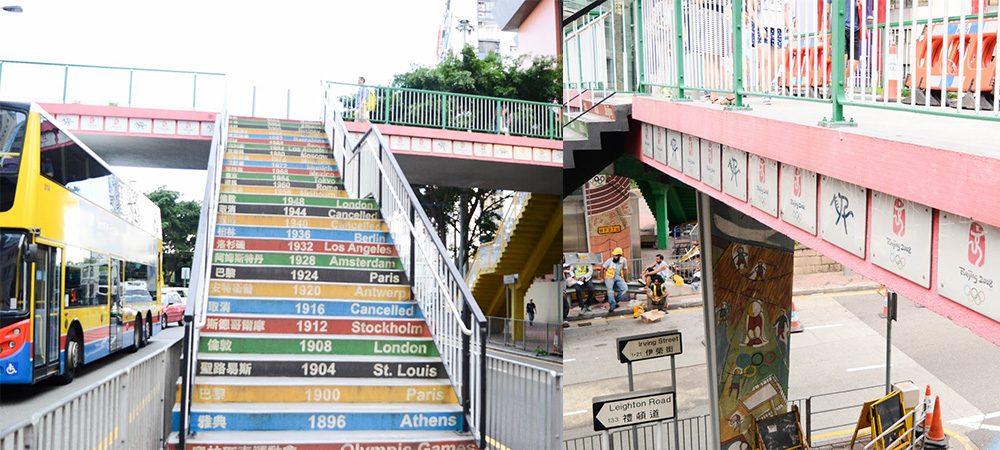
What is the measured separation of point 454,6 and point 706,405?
22.4 ft

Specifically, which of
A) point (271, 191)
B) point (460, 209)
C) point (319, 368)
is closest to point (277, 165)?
point (271, 191)

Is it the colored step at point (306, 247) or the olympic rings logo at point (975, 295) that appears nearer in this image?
the olympic rings logo at point (975, 295)

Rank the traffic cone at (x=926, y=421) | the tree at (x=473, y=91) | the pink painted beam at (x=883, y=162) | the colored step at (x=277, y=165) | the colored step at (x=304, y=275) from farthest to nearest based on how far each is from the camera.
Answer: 1. the tree at (x=473, y=91)
2. the colored step at (x=277, y=165)
3. the traffic cone at (x=926, y=421)
4. the colored step at (x=304, y=275)
5. the pink painted beam at (x=883, y=162)

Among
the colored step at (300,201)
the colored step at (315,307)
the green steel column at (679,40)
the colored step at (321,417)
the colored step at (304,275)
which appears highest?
the green steel column at (679,40)

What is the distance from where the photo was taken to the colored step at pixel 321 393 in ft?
12.9

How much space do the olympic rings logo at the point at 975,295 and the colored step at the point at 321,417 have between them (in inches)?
103

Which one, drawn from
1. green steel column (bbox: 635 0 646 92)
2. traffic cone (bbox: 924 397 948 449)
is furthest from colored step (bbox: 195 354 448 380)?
traffic cone (bbox: 924 397 948 449)

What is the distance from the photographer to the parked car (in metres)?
9.56

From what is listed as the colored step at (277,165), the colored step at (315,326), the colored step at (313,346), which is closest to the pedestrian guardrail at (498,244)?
the colored step at (277,165)

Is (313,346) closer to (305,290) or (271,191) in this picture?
(305,290)

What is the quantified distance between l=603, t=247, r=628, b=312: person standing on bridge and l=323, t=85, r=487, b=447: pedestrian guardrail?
1.88m

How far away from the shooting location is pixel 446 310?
13.9 ft

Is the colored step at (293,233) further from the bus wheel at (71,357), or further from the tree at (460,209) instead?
the tree at (460,209)

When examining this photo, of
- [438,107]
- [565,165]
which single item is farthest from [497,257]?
[565,165]
